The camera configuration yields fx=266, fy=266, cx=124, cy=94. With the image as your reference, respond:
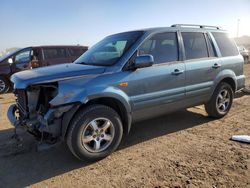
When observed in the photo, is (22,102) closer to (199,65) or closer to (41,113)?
(41,113)

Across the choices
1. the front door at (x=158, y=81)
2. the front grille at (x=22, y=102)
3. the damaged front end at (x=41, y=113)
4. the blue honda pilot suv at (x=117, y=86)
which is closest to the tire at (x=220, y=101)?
the blue honda pilot suv at (x=117, y=86)

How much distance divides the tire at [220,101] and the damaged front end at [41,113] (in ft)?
10.9

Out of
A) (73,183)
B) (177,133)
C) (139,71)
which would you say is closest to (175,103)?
(177,133)

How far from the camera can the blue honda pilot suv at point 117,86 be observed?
3688 millimetres

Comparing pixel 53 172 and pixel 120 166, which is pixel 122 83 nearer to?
pixel 120 166

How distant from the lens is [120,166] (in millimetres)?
3805

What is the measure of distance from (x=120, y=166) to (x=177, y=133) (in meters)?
1.67

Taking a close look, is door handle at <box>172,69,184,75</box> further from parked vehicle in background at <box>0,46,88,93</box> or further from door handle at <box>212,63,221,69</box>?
parked vehicle in background at <box>0,46,88,93</box>

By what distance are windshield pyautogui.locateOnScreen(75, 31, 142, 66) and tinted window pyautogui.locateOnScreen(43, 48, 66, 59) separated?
6307 mm

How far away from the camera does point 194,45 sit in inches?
206

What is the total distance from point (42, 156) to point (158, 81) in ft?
7.37

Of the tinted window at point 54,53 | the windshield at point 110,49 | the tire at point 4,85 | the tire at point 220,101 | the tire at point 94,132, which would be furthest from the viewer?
the tinted window at point 54,53

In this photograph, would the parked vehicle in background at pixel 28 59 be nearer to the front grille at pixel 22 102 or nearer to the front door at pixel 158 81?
the front grille at pixel 22 102

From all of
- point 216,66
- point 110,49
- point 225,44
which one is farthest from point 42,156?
point 225,44
